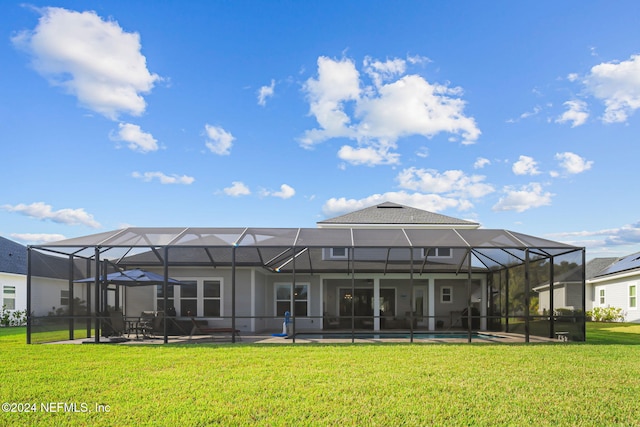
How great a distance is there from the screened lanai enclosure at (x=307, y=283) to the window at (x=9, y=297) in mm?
9555

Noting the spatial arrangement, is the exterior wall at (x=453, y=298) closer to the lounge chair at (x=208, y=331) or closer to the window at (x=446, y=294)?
the window at (x=446, y=294)

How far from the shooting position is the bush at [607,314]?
27062 mm

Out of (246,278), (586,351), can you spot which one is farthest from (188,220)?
(586,351)

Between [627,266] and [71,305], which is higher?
[627,266]

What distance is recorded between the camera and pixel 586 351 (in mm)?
11992

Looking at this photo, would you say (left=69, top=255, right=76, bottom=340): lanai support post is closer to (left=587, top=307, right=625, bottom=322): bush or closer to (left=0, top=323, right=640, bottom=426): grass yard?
(left=0, top=323, right=640, bottom=426): grass yard

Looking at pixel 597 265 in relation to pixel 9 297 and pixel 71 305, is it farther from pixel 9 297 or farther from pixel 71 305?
pixel 9 297

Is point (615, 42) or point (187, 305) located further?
point (187, 305)

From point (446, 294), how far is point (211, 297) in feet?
30.8

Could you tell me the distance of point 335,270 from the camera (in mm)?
19953

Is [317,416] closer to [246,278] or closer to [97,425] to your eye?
[97,425]

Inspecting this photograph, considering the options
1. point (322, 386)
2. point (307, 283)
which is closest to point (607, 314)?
point (307, 283)

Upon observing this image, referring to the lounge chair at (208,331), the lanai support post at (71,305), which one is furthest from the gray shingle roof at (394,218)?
the lanai support post at (71,305)

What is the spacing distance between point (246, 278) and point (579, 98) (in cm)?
1179
